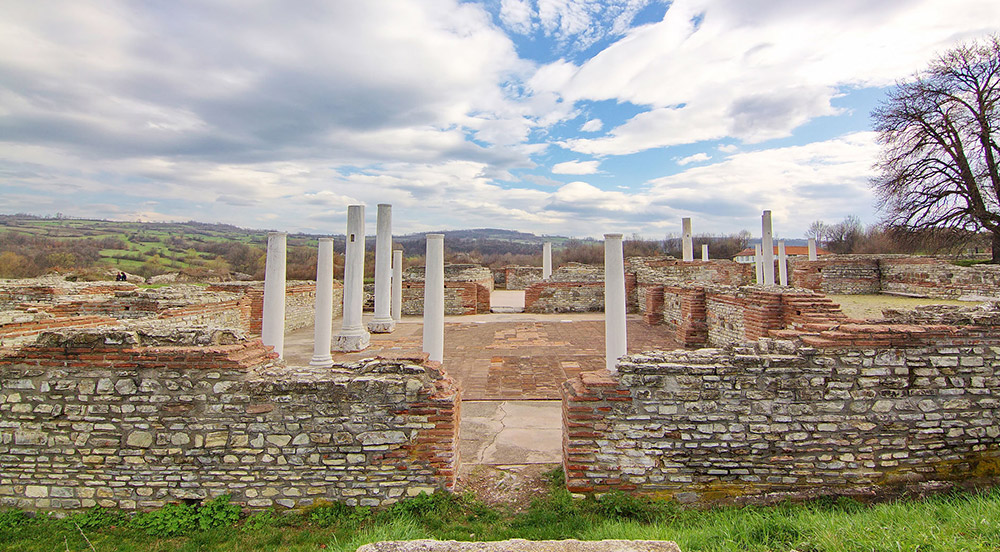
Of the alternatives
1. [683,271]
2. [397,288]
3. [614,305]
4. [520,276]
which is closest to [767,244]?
[683,271]

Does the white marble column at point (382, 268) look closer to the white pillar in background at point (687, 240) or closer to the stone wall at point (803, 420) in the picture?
the stone wall at point (803, 420)

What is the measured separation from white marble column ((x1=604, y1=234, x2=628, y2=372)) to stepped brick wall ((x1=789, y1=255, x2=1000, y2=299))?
39.9 feet

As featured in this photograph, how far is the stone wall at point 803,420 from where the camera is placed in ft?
12.8

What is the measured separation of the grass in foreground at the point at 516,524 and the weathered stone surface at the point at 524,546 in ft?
2.98

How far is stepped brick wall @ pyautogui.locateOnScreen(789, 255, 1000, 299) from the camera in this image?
41.1ft

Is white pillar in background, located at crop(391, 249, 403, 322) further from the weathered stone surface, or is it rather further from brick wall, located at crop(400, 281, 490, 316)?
the weathered stone surface

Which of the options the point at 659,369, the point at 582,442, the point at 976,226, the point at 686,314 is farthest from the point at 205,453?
the point at 976,226

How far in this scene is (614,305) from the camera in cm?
622

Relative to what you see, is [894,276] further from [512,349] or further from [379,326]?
[379,326]

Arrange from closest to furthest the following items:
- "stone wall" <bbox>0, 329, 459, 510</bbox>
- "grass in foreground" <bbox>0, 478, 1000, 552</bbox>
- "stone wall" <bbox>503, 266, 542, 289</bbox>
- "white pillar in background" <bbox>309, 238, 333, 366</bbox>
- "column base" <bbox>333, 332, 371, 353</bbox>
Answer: "grass in foreground" <bbox>0, 478, 1000, 552</bbox>
"stone wall" <bbox>0, 329, 459, 510</bbox>
"white pillar in background" <bbox>309, 238, 333, 366</bbox>
"column base" <bbox>333, 332, 371, 353</bbox>
"stone wall" <bbox>503, 266, 542, 289</bbox>

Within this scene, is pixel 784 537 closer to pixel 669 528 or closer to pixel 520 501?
pixel 669 528

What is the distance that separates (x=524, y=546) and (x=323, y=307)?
704 cm

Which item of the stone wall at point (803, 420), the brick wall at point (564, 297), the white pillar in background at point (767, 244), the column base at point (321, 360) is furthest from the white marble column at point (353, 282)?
the white pillar in background at point (767, 244)

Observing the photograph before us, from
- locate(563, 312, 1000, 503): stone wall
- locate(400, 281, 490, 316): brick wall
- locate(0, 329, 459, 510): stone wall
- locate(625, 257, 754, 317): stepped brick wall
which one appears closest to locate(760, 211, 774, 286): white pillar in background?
locate(625, 257, 754, 317): stepped brick wall
